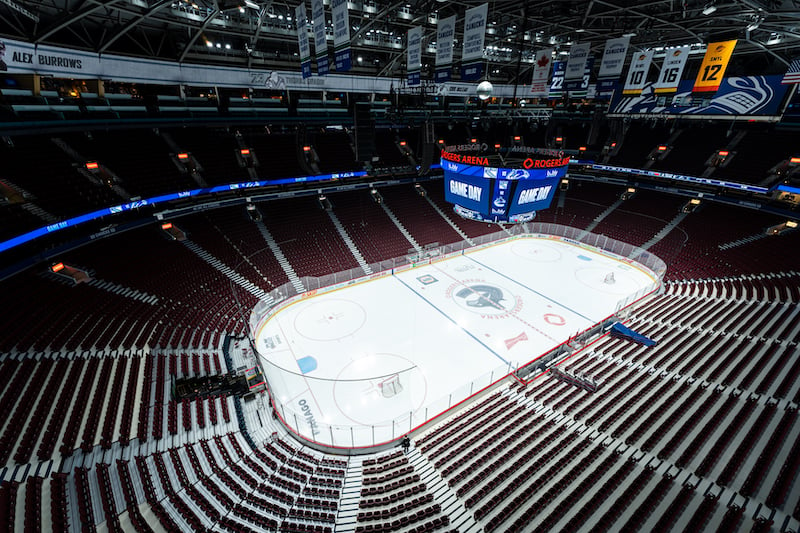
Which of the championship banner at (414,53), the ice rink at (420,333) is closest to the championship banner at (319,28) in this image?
the championship banner at (414,53)

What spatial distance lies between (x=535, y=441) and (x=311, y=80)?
28.7 m

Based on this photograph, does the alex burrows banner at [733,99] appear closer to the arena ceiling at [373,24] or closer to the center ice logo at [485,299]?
the arena ceiling at [373,24]

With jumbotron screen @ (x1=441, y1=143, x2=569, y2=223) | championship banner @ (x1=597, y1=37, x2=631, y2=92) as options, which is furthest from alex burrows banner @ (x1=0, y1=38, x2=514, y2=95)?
championship banner @ (x1=597, y1=37, x2=631, y2=92)

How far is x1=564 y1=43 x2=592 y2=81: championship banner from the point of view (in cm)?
1967

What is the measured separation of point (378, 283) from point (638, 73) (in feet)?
69.2

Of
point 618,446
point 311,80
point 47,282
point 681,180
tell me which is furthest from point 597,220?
point 47,282

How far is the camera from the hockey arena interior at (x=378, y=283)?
372 inches

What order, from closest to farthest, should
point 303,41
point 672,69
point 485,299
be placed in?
point 303,41, point 672,69, point 485,299

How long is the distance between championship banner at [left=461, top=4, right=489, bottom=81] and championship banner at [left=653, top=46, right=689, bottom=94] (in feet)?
36.4

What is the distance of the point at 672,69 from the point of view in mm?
17500

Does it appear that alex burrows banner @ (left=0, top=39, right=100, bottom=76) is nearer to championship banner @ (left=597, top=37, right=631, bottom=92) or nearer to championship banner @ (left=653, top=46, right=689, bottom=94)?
championship banner @ (left=597, top=37, right=631, bottom=92)

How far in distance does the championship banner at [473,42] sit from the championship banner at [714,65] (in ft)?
38.9

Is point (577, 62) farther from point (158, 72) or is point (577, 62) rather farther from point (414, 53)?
point (158, 72)

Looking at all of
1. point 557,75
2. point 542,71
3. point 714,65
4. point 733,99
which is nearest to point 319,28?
point 542,71
